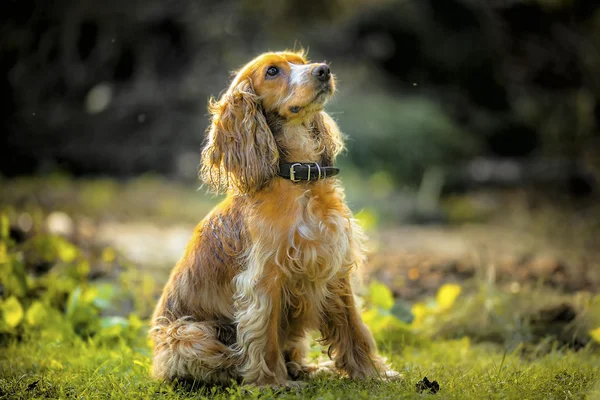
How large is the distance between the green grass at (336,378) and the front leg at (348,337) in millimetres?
126

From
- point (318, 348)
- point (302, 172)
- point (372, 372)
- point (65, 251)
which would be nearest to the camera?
point (302, 172)

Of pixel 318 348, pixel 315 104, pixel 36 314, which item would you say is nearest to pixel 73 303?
pixel 36 314

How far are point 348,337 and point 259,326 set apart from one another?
2.00 feet

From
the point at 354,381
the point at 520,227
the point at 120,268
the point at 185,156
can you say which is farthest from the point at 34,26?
the point at 354,381

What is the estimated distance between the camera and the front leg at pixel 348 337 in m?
3.66

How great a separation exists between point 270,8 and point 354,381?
30.5ft

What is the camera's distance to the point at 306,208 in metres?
3.45

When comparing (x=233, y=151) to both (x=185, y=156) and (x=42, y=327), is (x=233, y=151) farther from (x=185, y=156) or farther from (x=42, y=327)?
(x=185, y=156)

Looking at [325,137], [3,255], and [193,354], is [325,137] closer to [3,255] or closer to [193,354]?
[193,354]

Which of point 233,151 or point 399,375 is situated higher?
point 233,151

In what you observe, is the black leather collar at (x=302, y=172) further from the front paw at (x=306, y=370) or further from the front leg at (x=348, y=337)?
the front paw at (x=306, y=370)

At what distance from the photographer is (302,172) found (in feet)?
11.5

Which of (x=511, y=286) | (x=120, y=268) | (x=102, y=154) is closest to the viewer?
(x=511, y=286)

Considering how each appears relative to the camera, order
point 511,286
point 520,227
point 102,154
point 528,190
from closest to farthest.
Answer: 1. point 511,286
2. point 520,227
3. point 528,190
4. point 102,154
